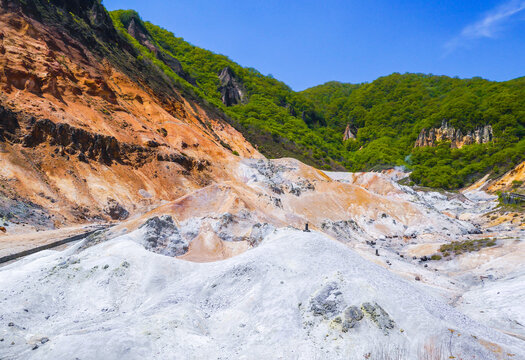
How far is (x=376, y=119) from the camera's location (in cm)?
10725

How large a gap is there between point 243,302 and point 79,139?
71.7 ft

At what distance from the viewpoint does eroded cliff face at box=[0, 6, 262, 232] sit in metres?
20.1

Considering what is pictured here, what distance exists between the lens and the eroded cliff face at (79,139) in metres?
20.1

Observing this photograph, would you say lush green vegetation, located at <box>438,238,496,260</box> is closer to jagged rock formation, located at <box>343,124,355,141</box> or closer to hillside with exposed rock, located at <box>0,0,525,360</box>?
hillside with exposed rock, located at <box>0,0,525,360</box>

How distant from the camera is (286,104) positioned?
87562 millimetres

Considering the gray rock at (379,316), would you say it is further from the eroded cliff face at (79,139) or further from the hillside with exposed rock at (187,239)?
the eroded cliff face at (79,139)

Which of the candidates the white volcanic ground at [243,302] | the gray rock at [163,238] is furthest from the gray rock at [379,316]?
the gray rock at [163,238]

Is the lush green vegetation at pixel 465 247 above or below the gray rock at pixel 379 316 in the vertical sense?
below

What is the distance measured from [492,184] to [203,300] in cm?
6153

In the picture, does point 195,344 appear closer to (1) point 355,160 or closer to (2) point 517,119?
(1) point 355,160

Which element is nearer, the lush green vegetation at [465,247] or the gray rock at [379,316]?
the gray rock at [379,316]

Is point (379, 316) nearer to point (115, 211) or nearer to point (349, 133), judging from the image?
point (115, 211)

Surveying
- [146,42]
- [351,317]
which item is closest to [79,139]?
[351,317]

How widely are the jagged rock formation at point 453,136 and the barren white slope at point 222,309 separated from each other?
82.1 meters
